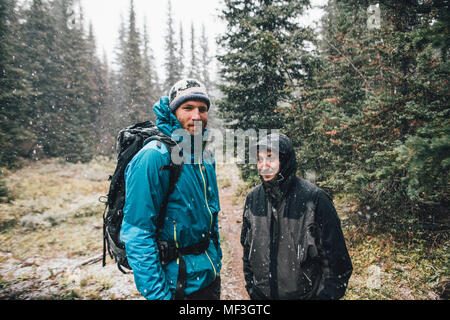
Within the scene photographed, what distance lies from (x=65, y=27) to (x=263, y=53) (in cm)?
→ 2804

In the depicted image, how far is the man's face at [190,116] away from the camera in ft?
8.67

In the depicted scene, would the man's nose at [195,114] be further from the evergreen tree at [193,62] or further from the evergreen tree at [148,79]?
the evergreen tree at [193,62]

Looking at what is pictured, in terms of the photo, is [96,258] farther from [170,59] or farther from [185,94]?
Answer: [170,59]

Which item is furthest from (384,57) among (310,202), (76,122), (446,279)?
(76,122)

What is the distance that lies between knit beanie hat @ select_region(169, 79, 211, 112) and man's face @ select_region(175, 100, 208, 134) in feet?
0.17

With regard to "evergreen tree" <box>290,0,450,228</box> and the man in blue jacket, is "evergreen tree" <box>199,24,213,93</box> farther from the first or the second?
the man in blue jacket

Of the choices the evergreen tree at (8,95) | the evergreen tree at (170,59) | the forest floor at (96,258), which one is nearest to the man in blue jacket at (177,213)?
the forest floor at (96,258)

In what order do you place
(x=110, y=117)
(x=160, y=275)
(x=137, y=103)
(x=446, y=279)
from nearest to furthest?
(x=160, y=275) → (x=446, y=279) → (x=137, y=103) → (x=110, y=117)

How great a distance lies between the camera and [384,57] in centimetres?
629

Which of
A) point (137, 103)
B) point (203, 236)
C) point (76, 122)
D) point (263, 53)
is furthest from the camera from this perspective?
point (137, 103)

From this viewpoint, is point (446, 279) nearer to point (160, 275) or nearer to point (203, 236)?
point (203, 236)

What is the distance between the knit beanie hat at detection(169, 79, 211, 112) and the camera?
8.63ft

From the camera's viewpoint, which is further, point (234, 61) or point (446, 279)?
point (234, 61)

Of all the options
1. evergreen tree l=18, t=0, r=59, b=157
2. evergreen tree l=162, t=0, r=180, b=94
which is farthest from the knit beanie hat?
evergreen tree l=162, t=0, r=180, b=94
